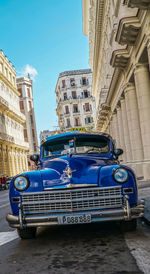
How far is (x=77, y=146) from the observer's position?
6.13 m

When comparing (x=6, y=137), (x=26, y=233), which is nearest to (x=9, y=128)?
(x=6, y=137)

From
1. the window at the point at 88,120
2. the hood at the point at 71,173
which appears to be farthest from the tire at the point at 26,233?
the window at the point at 88,120

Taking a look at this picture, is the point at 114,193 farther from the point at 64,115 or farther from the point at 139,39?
the point at 64,115

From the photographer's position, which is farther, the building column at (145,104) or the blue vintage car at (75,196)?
the building column at (145,104)

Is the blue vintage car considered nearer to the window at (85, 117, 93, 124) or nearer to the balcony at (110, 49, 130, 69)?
the balcony at (110, 49, 130, 69)

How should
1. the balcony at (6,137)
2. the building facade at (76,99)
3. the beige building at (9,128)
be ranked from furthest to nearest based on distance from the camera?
1. the building facade at (76,99)
2. the beige building at (9,128)
3. the balcony at (6,137)

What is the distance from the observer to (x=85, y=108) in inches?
2992

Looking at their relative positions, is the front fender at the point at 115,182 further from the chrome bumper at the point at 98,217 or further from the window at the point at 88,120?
the window at the point at 88,120

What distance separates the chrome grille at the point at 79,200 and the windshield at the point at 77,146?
1.57 meters

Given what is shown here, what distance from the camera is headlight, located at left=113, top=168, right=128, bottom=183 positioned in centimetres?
458

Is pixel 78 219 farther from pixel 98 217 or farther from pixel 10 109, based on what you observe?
pixel 10 109

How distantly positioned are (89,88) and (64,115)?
349 inches

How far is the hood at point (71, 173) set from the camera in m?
4.59

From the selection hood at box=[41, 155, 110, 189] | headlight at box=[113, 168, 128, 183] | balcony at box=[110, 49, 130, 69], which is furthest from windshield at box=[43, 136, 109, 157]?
balcony at box=[110, 49, 130, 69]
